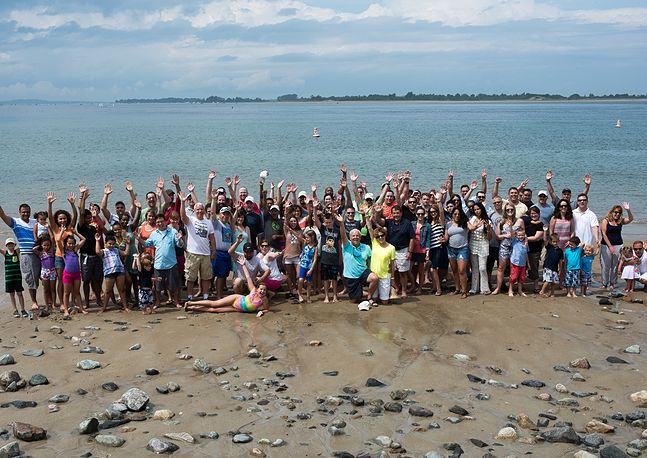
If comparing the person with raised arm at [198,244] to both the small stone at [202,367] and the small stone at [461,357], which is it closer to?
the small stone at [202,367]

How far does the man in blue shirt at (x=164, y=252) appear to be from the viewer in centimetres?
1227

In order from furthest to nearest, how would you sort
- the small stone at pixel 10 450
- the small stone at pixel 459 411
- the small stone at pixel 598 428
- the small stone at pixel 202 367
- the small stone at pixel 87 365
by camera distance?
the small stone at pixel 87 365 → the small stone at pixel 202 367 → the small stone at pixel 459 411 → the small stone at pixel 598 428 → the small stone at pixel 10 450

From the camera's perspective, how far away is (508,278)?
1427cm

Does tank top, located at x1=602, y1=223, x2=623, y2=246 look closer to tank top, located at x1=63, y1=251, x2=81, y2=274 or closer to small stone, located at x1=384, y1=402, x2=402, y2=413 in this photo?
small stone, located at x1=384, y1=402, x2=402, y2=413

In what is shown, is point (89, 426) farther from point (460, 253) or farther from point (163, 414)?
point (460, 253)

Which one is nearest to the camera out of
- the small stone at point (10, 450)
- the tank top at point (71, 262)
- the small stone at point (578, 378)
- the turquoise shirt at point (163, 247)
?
the small stone at point (10, 450)

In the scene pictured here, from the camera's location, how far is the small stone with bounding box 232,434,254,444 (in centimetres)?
750

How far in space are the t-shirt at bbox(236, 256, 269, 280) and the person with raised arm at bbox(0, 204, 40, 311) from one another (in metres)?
3.66

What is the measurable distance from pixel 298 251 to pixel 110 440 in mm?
6182

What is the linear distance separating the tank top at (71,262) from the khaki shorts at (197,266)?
1.90m

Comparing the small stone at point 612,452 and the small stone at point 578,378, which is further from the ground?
the small stone at point 612,452

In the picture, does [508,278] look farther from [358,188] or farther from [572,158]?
[572,158]

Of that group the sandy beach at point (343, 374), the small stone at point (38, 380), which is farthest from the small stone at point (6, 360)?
the small stone at point (38, 380)

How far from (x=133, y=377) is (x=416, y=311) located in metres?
5.14
